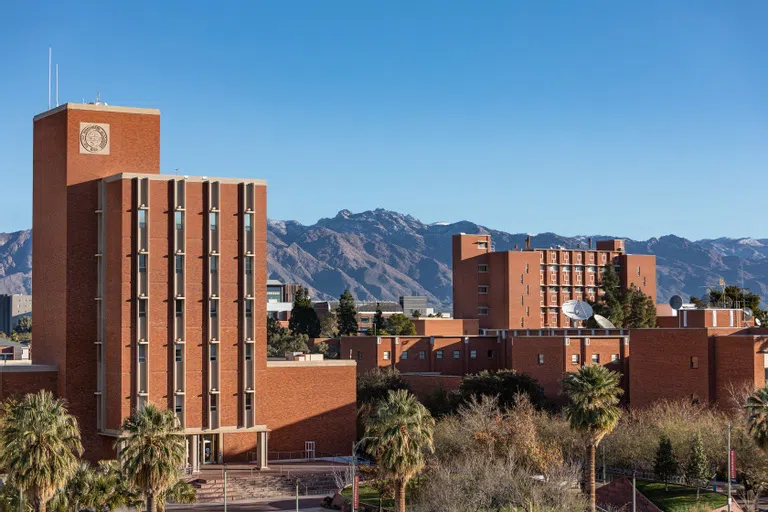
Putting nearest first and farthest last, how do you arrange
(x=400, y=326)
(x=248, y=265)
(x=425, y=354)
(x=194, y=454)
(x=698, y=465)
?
(x=698, y=465)
(x=194, y=454)
(x=248, y=265)
(x=425, y=354)
(x=400, y=326)

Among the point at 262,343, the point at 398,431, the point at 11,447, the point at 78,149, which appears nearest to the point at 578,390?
the point at 398,431

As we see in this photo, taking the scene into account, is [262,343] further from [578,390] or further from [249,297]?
[578,390]

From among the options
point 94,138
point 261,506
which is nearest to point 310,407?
point 261,506

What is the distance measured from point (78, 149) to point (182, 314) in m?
15.0

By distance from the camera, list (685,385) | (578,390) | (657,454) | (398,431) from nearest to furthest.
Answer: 1. (398,431)
2. (578,390)
3. (657,454)
4. (685,385)

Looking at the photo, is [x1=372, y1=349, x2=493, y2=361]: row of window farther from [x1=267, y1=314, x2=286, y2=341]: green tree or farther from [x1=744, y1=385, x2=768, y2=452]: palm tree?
[x1=744, y1=385, x2=768, y2=452]: palm tree

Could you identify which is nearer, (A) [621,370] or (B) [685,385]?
(B) [685,385]

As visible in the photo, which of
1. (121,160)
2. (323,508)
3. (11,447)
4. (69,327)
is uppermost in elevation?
(121,160)

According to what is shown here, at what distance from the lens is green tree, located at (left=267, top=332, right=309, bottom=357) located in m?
158

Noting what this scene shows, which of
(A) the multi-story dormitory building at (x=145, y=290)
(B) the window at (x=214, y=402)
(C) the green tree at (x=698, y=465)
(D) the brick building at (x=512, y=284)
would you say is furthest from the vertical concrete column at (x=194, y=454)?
(D) the brick building at (x=512, y=284)

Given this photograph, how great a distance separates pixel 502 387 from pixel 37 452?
5587 cm

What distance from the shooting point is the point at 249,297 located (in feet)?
292

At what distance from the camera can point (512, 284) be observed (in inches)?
6791

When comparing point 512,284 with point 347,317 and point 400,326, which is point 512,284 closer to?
point 400,326
